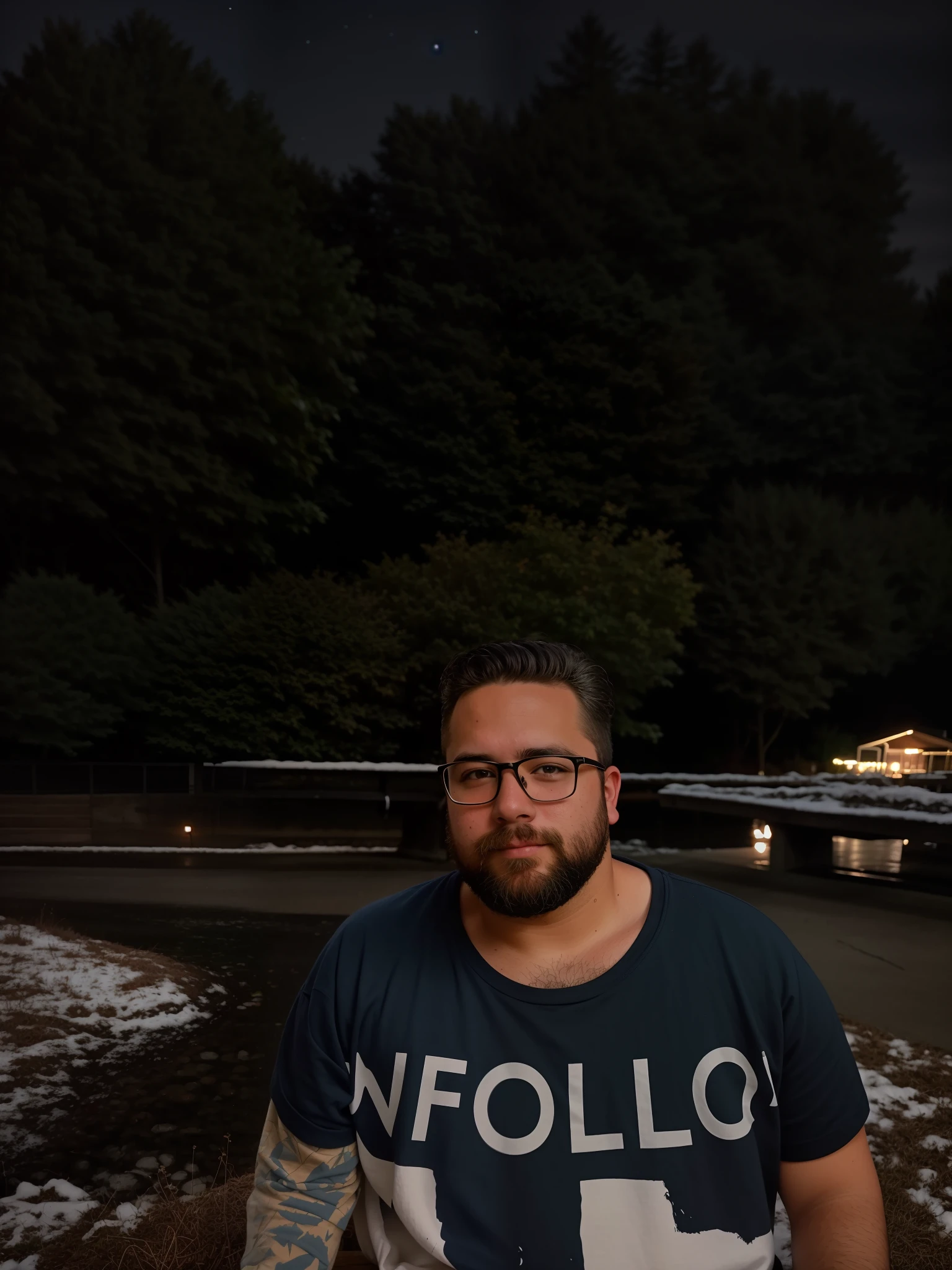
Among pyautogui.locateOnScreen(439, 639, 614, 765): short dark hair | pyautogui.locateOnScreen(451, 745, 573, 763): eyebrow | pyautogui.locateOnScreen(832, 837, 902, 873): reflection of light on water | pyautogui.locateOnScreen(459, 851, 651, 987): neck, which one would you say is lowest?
pyautogui.locateOnScreen(832, 837, 902, 873): reflection of light on water

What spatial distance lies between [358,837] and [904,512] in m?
2.85

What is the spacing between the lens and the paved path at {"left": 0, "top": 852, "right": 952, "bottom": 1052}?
2846 mm

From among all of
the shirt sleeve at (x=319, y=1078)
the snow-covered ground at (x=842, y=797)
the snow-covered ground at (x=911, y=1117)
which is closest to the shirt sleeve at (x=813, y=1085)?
the shirt sleeve at (x=319, y=1078)

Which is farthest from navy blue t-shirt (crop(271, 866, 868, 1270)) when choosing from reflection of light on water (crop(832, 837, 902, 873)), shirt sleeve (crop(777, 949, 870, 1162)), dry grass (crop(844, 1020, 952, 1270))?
reflection of light on water (crop(832, 837, 902, 873))

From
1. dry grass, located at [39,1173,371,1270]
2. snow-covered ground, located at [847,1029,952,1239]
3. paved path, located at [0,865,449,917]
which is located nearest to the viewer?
dry grass, located at [39,1173,371,1270]

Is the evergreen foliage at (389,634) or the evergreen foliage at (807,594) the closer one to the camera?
the evergreen foliage at (389,634)

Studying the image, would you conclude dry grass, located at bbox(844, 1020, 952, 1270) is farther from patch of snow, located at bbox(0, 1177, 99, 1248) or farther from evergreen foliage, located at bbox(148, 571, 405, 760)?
evergreen foliage, located at bbox(148, 571, 405, 760)

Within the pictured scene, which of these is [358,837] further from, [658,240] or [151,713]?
[658,240]

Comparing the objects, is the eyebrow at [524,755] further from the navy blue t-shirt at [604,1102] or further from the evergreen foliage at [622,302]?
the evergreen foliage at [622,302]

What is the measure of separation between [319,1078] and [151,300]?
332cm

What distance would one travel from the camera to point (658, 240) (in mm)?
4484

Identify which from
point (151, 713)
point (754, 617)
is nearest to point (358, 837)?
point (151, 713)

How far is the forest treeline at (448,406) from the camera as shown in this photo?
11.6 feet

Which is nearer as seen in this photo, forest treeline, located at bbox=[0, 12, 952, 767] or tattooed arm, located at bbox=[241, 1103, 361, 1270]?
tattooed arm, located at bbox=[241, 1103, 361, 1270]
